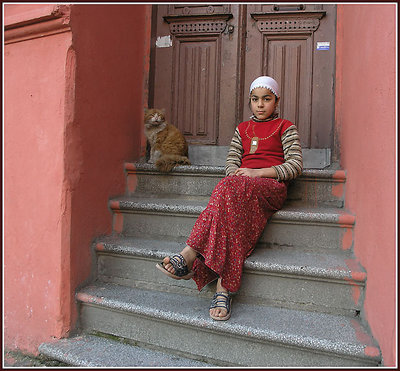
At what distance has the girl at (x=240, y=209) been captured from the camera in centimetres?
168

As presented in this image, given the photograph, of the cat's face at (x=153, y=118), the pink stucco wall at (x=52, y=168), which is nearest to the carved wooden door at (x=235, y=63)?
the cat's face at (x=153, y=118)

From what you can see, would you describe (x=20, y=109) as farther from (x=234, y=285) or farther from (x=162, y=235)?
(x=234, y=285)

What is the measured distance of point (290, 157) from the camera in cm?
205

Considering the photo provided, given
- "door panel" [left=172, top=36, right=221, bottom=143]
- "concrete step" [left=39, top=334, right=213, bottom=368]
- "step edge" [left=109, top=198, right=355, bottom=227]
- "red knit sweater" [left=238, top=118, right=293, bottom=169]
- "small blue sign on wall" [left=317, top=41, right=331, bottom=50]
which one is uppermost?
"small blue sign on wall" [left=317, top=41, right=331, bottom=50]

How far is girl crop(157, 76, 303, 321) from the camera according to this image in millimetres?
1681

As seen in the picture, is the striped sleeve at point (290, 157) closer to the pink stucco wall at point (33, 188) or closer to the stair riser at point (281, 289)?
the stair riser at point (281, 289)

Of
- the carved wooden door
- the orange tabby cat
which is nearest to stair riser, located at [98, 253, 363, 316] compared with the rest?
the orange tabby cat

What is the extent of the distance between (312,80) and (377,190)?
162 cm

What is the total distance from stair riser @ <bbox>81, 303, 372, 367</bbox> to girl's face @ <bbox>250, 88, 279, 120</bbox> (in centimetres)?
134

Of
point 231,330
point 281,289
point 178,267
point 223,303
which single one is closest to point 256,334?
point 231,330

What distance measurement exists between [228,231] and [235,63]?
1.77 metres

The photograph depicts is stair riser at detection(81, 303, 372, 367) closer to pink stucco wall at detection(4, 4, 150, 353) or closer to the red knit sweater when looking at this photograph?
pink stucco wall at detection(4, 4, 150, 353)

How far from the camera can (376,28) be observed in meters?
1.52

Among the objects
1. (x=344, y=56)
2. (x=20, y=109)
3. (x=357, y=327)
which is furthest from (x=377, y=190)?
(x=20, y=109)
